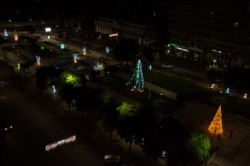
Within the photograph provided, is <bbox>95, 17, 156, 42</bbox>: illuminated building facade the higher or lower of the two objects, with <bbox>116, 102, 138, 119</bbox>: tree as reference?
higher

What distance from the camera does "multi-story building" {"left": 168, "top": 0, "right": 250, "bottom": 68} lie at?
95938mm

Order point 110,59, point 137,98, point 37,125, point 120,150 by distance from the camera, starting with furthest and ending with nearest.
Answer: point 110,59, point 137,98, point 37,125, point 120,150

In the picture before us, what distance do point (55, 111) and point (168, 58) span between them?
59.5m

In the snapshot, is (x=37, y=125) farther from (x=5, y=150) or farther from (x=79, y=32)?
(x=79, y=32)

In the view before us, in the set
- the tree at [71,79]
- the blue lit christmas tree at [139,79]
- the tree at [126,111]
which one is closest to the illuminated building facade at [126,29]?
the blue lit christmas tree at [139,79]

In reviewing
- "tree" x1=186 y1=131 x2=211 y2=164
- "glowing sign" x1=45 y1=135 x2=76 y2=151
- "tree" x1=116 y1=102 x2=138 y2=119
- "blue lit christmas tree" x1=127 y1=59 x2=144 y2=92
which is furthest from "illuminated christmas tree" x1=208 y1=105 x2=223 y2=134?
"glowing sign" x1=45 y1=135 x2=76 y2=151

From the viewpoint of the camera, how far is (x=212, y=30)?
344 ft

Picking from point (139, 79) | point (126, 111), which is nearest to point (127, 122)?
point (126, 111)

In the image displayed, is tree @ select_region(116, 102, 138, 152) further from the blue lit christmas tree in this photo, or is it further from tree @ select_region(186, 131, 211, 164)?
the blue lit christmas tree

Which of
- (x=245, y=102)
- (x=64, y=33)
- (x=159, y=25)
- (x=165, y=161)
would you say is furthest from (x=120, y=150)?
(x=64, y=33)

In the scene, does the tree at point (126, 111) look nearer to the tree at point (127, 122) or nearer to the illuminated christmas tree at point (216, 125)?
the tree at point (127, 122)

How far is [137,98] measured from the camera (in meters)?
73.6

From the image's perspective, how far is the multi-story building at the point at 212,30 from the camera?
95.9 metres

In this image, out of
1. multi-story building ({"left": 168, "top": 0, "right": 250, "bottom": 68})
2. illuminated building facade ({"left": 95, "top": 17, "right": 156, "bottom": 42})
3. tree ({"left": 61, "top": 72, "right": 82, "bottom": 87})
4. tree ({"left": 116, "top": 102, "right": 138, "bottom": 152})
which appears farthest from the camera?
illuminated building facade ({"left": 95, "top": 17, "right": 156, "bottom": 42})
